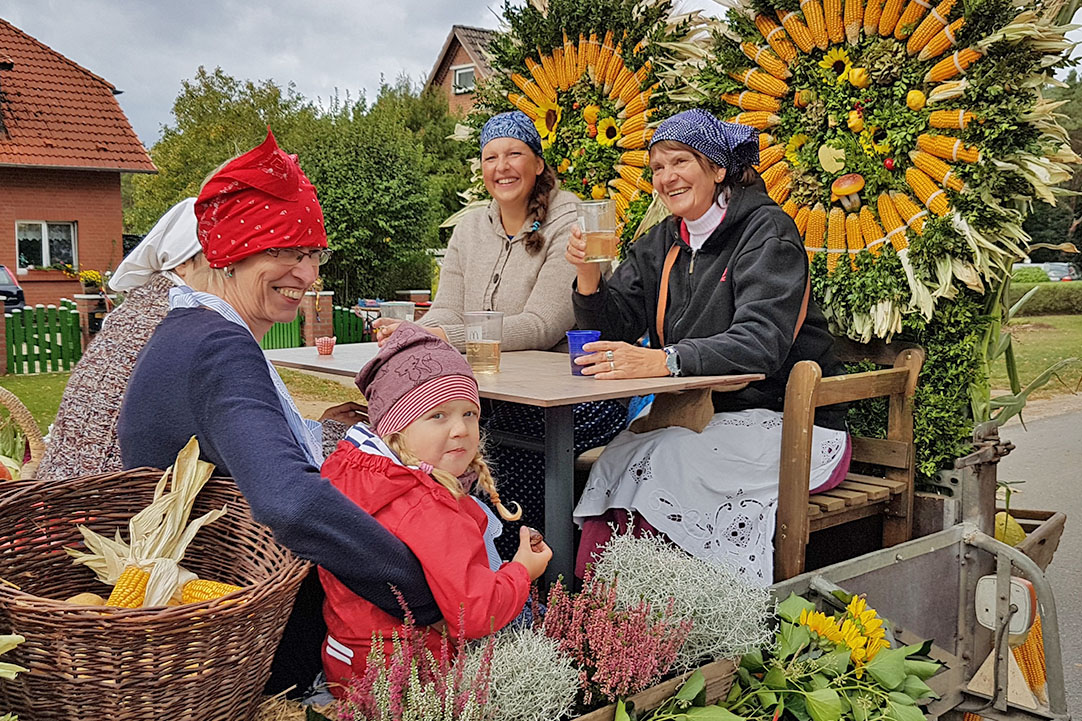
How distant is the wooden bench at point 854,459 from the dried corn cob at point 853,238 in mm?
336

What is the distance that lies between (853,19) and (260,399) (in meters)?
2.68

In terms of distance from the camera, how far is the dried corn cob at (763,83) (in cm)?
372

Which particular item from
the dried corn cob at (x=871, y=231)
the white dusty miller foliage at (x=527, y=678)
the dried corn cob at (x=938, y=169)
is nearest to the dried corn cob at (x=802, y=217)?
the dried corn cob at (x=871, y=231)

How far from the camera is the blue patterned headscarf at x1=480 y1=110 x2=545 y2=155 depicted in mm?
3596

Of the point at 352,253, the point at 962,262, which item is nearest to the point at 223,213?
the point at 962,262

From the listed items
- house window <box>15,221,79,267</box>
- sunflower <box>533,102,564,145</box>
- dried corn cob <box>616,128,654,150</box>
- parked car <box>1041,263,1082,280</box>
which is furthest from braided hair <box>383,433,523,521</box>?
parked car <box>1041,263,1082,280</box>

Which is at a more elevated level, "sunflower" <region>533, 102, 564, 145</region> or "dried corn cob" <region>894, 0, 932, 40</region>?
"dried corn cob" <region>894, 0, 932, 40</region>

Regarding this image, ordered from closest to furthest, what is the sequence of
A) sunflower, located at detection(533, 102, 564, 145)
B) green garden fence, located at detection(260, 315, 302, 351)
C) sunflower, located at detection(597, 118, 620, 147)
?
sunflower, located at detection(597, 118, 620, 147) → sunflower, located at detection(533, 102, 564, 145) → green garden fence, located at detection(260, 315, 302, 351)

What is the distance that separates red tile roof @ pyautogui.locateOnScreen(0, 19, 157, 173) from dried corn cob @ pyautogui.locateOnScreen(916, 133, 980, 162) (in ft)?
67.3

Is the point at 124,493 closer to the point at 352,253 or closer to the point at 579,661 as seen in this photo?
the point at 579,661

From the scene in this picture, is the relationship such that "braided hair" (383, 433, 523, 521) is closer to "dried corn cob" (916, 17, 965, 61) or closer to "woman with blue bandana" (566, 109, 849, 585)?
"woman with blue bandana" (566, 109, 849, 585)

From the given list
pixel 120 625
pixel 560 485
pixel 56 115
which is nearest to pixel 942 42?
pixel 560 485

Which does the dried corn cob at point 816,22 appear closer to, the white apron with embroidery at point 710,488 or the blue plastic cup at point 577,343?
the white apron with embroidery at point 710,488

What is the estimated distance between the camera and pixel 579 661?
79.8 inches
